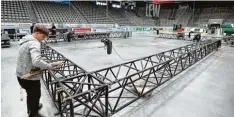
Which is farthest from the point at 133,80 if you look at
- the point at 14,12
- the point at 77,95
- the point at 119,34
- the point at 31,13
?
the point at 31,13

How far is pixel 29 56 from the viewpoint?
226 centimetres

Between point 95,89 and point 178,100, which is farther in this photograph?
point 178,100

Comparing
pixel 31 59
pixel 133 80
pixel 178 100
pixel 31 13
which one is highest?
pixel 31 13

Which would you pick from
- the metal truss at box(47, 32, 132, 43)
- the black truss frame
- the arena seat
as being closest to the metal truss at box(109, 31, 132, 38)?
the metal truss at box(47, 32, 132, 43)

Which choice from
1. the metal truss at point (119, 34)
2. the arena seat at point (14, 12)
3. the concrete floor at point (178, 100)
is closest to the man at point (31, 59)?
the concrete floor at point (178, 100)

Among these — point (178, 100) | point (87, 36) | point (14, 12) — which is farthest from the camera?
point (14, 12)

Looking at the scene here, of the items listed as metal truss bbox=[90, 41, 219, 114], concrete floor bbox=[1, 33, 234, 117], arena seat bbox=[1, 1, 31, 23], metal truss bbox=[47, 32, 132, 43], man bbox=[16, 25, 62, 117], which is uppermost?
arena seat bbox=[1, 1, 31, 23]

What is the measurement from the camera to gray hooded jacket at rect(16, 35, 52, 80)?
212 cm

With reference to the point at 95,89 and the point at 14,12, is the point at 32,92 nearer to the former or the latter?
the point at 95,89

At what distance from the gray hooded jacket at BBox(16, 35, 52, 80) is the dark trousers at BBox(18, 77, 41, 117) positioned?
4.9 inches

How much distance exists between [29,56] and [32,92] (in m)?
0.64

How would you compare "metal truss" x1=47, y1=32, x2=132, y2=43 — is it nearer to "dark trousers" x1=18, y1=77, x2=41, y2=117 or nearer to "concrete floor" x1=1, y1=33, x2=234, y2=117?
"concrete floor" x1=1, y1=33, x2=234, y2=117

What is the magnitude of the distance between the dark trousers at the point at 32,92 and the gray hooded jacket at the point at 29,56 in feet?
0.41

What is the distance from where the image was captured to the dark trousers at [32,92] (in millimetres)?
2422
